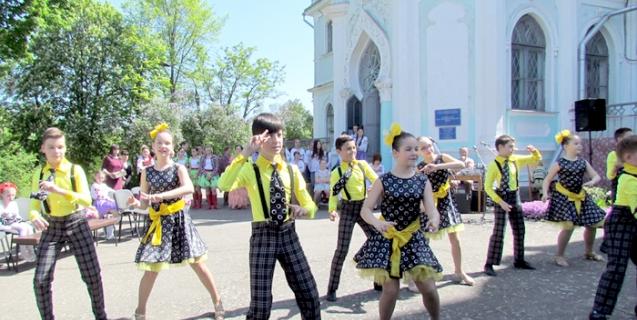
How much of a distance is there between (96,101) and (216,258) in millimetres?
22275

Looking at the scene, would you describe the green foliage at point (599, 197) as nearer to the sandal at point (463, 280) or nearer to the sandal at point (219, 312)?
the sandal at point (463, 280)

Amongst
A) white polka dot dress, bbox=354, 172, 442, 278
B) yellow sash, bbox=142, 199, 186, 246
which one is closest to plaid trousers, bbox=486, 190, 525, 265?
white polka dot dress, bbox=354, 172, 442, 278

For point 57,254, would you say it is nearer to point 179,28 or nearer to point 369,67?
point 369,67

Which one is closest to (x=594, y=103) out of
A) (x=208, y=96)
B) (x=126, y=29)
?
(x=126, y=29)

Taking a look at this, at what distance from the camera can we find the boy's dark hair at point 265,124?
410cm

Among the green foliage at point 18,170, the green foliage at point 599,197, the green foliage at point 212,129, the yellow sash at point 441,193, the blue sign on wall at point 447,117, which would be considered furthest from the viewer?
the green foliage at point 212,129

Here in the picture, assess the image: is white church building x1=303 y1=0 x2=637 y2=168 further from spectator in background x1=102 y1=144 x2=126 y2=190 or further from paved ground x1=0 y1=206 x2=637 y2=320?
spectator in background x1=102 y1=144 x2=126 y2=190

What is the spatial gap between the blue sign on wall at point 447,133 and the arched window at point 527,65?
2.03 m

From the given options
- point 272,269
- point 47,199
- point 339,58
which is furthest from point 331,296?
point 339,58

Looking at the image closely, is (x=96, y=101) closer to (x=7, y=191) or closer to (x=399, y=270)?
(x=7, y=191)

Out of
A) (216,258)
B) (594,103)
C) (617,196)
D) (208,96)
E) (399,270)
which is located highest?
(208,96)

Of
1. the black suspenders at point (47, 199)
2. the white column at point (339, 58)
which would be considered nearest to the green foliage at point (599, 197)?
the white column at point (339, 58)

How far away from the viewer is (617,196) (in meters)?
4.88

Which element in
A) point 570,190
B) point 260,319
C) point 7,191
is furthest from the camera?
point 7,191
